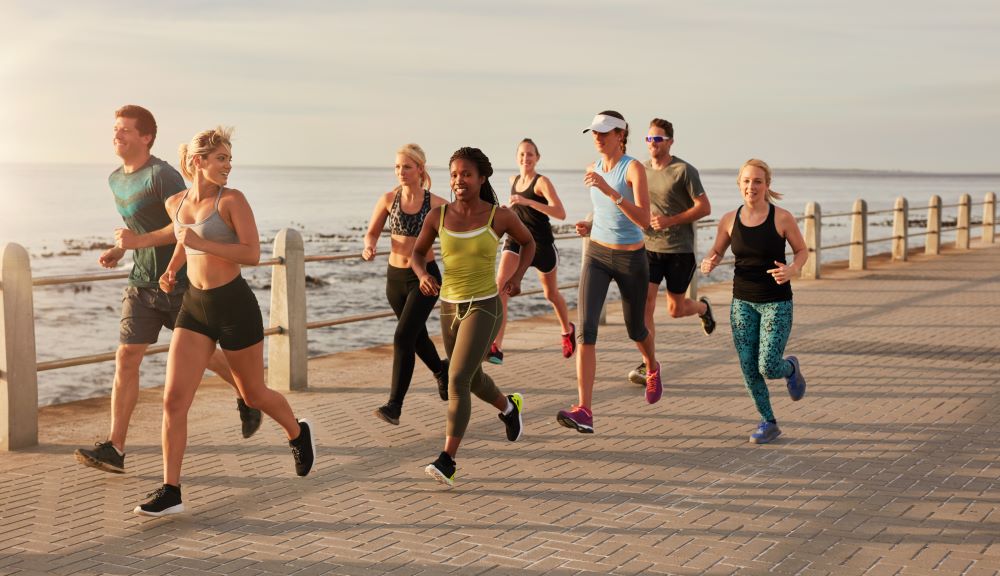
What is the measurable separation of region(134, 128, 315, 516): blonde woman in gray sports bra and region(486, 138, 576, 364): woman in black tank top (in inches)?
145

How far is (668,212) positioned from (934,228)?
1804 centimetres

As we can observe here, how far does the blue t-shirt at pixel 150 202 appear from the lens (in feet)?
23.0

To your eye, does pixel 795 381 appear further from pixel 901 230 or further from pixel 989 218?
pixel 989 218

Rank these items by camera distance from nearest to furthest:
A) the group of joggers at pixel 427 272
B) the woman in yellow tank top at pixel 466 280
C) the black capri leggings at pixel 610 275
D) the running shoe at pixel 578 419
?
1. the group of joggers at pixel 427 272
2. the woman in yellow tank top at pixel 466 280
3. the running shoe at pixel 578 419
4. the black capri leggings at pixel 610 275

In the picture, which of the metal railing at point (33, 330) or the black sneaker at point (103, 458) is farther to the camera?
the metal railing at point (33, 330)

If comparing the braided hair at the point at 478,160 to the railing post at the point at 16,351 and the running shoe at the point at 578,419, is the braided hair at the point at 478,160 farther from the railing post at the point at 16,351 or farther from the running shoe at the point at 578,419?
the railing post at the point at 16,351

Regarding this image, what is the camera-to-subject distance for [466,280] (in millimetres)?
6848

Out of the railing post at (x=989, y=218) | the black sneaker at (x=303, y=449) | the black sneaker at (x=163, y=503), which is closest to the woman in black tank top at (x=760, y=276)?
the black sneaker at (x=303, y=449)

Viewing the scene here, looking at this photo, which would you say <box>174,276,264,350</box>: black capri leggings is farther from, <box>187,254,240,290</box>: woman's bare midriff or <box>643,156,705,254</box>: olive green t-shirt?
<box>643,156,705,254</box>: olive green t-shirt

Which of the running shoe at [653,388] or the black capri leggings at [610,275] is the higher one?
the black capri leggings at [610,275]

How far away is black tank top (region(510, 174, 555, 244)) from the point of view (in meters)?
10.3

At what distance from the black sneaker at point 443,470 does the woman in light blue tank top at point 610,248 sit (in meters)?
1.55

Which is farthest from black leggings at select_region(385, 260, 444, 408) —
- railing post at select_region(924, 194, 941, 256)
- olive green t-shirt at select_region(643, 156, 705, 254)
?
railing post at select_region(924, 194, 941, 256)

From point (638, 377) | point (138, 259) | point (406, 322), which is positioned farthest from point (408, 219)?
point (638, 377)
